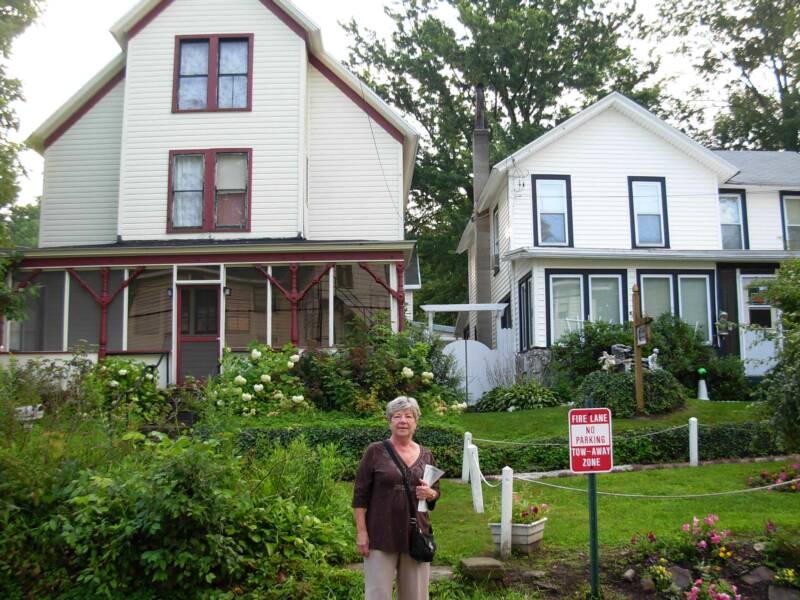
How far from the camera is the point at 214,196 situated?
20203 mm

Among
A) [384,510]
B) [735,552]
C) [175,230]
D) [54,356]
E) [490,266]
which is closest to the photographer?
[384,510]

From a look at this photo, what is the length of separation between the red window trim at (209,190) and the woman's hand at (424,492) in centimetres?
1480

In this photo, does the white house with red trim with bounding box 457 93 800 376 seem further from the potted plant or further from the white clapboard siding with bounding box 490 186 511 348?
the potted plant

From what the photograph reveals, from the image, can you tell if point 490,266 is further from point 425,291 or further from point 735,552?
point 735,552

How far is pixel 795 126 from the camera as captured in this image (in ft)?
127

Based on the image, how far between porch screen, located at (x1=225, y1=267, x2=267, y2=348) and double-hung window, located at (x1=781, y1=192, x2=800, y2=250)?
14.9 m

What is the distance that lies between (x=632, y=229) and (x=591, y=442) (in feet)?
54.5

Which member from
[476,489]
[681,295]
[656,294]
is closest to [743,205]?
[681,295]

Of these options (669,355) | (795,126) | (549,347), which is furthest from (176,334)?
(795,126)

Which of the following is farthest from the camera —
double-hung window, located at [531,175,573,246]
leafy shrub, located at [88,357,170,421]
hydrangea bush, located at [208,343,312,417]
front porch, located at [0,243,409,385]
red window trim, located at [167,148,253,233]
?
double-hung window, located at [531,175,573,246]

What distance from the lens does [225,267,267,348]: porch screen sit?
19703 millimetres

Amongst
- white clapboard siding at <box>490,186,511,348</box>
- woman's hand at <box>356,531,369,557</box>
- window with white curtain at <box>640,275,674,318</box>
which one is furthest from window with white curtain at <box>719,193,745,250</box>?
woman's hand at <box>356,531,369,557</box>

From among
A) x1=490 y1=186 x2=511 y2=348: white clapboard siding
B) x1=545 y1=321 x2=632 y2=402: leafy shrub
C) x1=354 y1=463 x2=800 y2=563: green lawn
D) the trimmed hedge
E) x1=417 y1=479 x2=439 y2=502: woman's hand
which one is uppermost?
x1=490 y1=186 x2=511 y2=348: white clapboard siding

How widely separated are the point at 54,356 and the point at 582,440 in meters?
14.2
